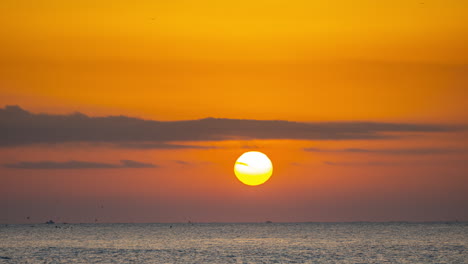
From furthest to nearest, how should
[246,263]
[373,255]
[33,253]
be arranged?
[33,253], [373,255], [246,263]

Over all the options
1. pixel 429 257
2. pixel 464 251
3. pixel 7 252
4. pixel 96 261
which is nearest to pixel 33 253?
pixel 7 252

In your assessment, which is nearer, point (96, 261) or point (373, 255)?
point (96, 261)

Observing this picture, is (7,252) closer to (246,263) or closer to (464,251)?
(246,263)

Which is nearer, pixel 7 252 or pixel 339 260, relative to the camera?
pixel 339 260

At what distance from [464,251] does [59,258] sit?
271ft

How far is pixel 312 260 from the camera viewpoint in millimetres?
134250

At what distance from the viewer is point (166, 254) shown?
493ft

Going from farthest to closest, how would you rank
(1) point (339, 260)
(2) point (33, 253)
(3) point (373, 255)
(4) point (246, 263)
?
1. (2) point (33, 253)
2. (3) point (373, 255)
3. (1) point (339, 260)
4. (4) point (246, 263)

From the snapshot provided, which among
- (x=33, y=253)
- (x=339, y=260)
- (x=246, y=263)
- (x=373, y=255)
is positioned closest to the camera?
(x=246, y=263)

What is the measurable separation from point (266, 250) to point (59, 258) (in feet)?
151

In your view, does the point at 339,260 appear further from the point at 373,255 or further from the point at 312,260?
the point at 373,255

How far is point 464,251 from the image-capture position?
522 feet

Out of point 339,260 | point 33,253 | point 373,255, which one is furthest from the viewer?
point 33,253

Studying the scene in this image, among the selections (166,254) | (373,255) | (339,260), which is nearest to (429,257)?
(373,255)
